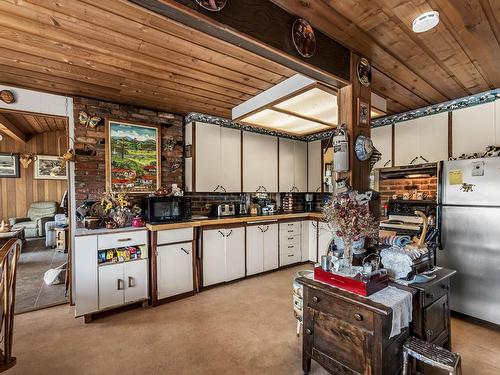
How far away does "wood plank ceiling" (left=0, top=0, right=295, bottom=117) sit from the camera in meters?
1.65

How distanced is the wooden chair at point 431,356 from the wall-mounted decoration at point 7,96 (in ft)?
13.6

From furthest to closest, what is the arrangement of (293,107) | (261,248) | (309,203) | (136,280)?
(309,203)
(261,248)
(293,107)
(136,280)

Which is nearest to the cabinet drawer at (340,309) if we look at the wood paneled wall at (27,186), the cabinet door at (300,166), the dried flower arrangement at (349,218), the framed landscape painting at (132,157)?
the dried flower arrangement at (349,218)

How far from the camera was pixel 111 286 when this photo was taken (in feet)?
8.95

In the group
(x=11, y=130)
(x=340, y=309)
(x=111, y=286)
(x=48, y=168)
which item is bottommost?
(x=111, y=286)

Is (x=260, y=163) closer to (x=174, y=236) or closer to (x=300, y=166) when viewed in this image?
(x=300, y=166)

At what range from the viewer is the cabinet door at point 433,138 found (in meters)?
3.18

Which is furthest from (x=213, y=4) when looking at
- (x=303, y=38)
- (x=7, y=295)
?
(x=7, y=295)

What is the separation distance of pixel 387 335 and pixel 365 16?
1.93m

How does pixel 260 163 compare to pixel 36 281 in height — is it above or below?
above

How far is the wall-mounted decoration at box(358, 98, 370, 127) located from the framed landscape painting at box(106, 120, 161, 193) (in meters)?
2.71

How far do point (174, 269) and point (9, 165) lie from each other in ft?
21.2

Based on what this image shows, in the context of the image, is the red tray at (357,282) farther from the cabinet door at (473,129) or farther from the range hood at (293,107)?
the cabinet door at (473,129)

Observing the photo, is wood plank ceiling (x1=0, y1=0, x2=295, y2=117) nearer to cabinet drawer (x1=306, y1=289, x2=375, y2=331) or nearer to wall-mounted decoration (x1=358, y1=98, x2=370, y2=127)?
wall-mounted decoration (x1=358, y1=98, x2=370, y2=127)
